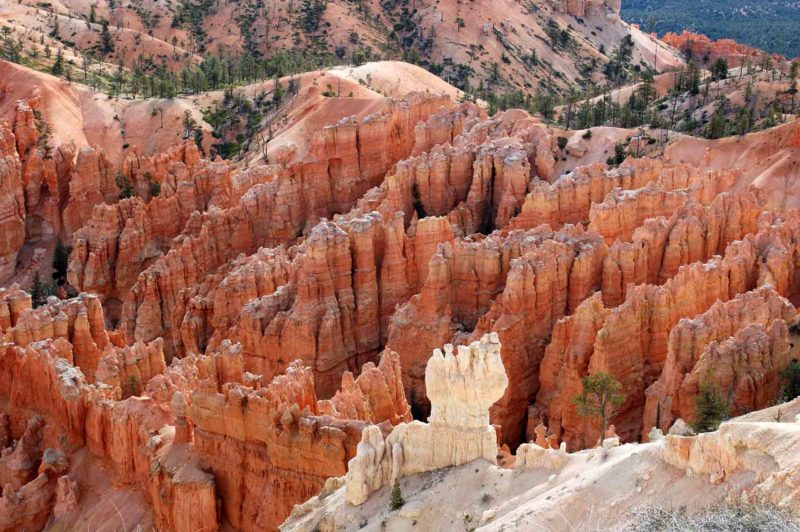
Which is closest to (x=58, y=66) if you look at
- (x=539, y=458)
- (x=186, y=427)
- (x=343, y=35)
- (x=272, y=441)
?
(x=343, y=35)

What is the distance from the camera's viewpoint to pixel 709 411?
29938 millimetres

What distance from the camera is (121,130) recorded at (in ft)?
278

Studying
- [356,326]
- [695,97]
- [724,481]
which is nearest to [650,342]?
[356,326]

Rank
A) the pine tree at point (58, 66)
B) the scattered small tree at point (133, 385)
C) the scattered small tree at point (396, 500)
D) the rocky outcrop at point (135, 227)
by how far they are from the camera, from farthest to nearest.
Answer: the pine tree at point (58, 66), the rocky outcrop at point (135, 227), the scattered small tree at point (133, 385), the scattered small tree at point (396, 500)

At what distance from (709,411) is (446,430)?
11159 millimetres

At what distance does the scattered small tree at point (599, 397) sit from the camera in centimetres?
3275

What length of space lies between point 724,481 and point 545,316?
2565 centimetres

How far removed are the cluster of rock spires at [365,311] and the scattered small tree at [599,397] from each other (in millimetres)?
1863

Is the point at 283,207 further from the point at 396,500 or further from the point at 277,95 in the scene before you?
the point at 396,500

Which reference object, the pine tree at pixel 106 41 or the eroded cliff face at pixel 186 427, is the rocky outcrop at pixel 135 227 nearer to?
the eroded cliff face at pixel 186 427

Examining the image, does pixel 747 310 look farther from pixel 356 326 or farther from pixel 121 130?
pixel 121 130

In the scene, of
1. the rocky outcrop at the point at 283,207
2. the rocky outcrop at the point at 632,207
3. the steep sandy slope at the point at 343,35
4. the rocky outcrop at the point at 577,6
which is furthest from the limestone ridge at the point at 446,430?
the rocky outcrop at the point at 577,6

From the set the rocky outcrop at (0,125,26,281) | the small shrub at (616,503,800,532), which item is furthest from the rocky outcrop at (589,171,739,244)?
the rocky outcrop at (0,125,26,281)

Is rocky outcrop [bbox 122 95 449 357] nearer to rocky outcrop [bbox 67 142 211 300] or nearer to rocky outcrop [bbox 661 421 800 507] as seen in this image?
rocky outcrop [bbox 67 142 211 300]
